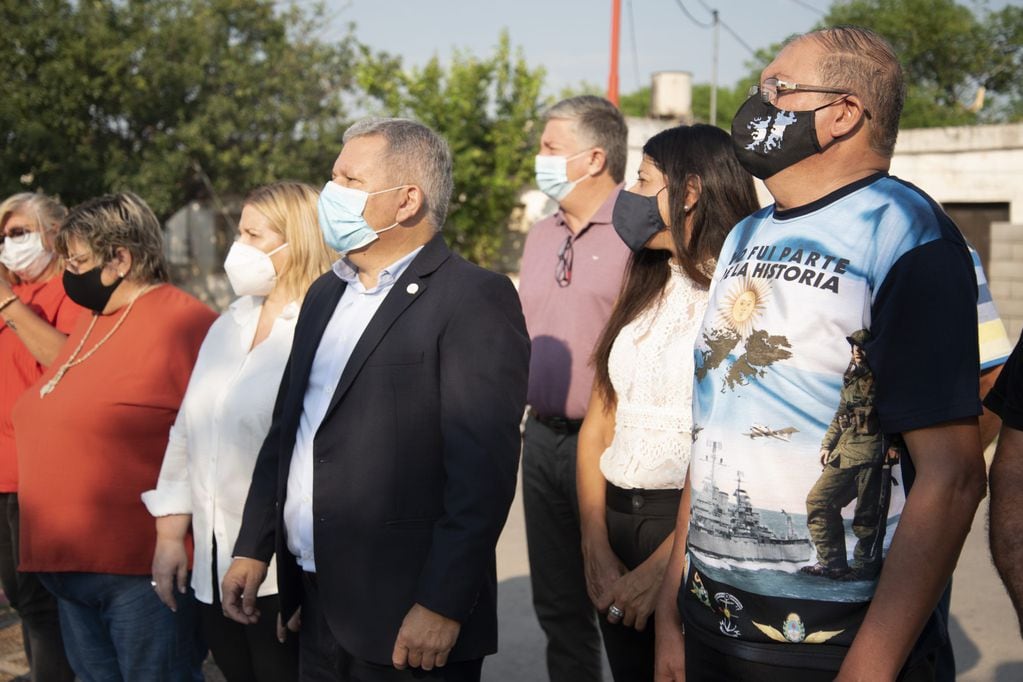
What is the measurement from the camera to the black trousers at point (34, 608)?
412cm

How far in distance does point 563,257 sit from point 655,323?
136 cm

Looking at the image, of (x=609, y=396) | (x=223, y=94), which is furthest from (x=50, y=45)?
(x=609, y=396)

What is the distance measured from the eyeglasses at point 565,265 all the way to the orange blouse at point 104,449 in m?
1.47

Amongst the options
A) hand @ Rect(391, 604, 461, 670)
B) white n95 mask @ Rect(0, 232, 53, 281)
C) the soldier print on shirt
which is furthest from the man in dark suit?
white n95 mask @ Rect(0, 232, 53, 281)

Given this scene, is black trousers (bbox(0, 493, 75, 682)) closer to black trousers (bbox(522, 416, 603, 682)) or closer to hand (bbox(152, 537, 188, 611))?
hand (bbox(152, 537, 188, 611))

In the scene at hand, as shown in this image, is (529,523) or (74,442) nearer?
(74,442)

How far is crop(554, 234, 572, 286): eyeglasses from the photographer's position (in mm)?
4203

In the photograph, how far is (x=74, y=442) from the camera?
3.47m

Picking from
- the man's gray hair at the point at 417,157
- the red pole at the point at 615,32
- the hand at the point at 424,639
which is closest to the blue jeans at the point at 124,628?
the hand at the point at 424,639

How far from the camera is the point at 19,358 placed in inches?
167

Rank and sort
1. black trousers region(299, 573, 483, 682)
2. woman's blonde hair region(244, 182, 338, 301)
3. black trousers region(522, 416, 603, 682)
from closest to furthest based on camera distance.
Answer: black trousers region(299, 573, 483, 682)
woman's blonde hair region(244, 182, 338, 301)
black trousers region(522, 416, 603, 682)

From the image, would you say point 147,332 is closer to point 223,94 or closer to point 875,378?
point 875,378

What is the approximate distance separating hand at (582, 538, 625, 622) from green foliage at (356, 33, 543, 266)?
14.8 meters

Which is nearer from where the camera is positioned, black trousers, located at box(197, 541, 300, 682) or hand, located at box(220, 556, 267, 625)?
hand, located at box(220, 556, 267, 625)
